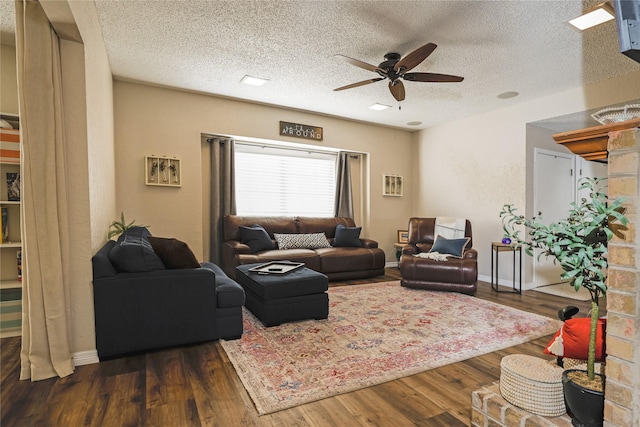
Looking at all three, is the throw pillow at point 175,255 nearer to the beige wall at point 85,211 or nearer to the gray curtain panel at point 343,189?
the beige wall at point 85,211

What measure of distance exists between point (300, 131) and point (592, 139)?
4533 mm

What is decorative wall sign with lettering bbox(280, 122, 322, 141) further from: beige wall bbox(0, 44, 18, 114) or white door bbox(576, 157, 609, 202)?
white door bbox(576, 157, 609, 202)

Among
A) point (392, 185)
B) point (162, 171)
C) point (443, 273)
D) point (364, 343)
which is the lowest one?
point (364, 343)

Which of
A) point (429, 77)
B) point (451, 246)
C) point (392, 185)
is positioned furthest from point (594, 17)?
point (392, 185)

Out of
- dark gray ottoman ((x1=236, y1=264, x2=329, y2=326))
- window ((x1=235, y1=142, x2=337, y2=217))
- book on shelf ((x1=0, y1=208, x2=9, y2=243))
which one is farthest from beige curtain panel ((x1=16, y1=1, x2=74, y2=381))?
window ((x1=235, y1=142, x2=337, y2=217))

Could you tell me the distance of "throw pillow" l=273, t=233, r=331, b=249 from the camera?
5.14 m

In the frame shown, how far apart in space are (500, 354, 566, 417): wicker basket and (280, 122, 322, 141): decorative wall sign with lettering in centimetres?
457

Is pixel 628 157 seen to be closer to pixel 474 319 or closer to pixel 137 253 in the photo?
pixel 474 319

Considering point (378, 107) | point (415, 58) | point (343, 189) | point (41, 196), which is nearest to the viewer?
point (41, 196)

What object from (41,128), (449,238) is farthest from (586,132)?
(449,238)

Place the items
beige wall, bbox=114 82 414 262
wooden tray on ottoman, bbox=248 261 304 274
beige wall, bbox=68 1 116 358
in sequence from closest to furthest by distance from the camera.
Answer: beige wall, bbox=68 1 116 358 → wooden tray on ottoman, bbox=248 261 304 274 → beige wall, bbox=114 82 414 262

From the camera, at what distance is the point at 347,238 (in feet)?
18.0

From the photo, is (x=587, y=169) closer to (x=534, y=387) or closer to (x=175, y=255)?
(x=534, y=387)

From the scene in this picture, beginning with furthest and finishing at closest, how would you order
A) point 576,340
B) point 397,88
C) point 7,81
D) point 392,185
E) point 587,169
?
point 392,185 < point 587,169 < point 397,88 < point 7,81 < point 576,340
